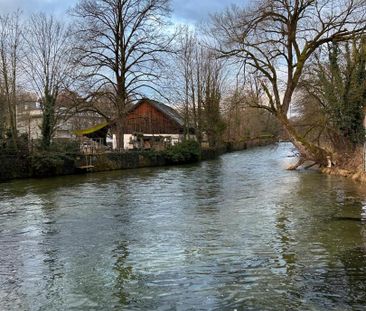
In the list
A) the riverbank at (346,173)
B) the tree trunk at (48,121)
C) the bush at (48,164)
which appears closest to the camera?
the riverbank at (346,173)

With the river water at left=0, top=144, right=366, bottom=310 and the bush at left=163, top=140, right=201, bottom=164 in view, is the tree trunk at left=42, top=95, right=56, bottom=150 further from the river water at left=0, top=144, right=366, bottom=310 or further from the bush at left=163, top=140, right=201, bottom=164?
the river water at left=0, top=144, right=366, bottom=310

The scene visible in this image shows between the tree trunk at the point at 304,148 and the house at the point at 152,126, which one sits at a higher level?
the house at the point at 152,126

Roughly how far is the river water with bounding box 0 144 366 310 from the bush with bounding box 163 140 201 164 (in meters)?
21.3

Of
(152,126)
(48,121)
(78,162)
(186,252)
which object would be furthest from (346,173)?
(152,126)

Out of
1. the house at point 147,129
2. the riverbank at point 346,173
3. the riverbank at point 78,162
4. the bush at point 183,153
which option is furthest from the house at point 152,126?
the riverbank at point 346,173

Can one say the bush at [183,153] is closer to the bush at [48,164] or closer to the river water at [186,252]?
the bush at [48,164]

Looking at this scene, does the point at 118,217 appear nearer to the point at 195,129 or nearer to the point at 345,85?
the point at 345,85

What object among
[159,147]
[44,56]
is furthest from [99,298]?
[159,147]

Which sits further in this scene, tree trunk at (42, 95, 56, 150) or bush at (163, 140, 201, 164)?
bush at (163, 140, 201, 164)

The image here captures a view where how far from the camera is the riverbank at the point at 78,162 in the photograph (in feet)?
90.3

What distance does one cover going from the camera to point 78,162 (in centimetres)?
3114

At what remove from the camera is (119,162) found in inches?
1357

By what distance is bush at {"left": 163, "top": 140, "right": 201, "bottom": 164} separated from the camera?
128 ft

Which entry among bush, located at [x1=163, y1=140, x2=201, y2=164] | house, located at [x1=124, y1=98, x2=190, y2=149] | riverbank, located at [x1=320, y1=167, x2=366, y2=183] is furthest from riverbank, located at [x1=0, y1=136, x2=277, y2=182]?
house, located at [x1=124, y1=98, x2=190, y2=149]
